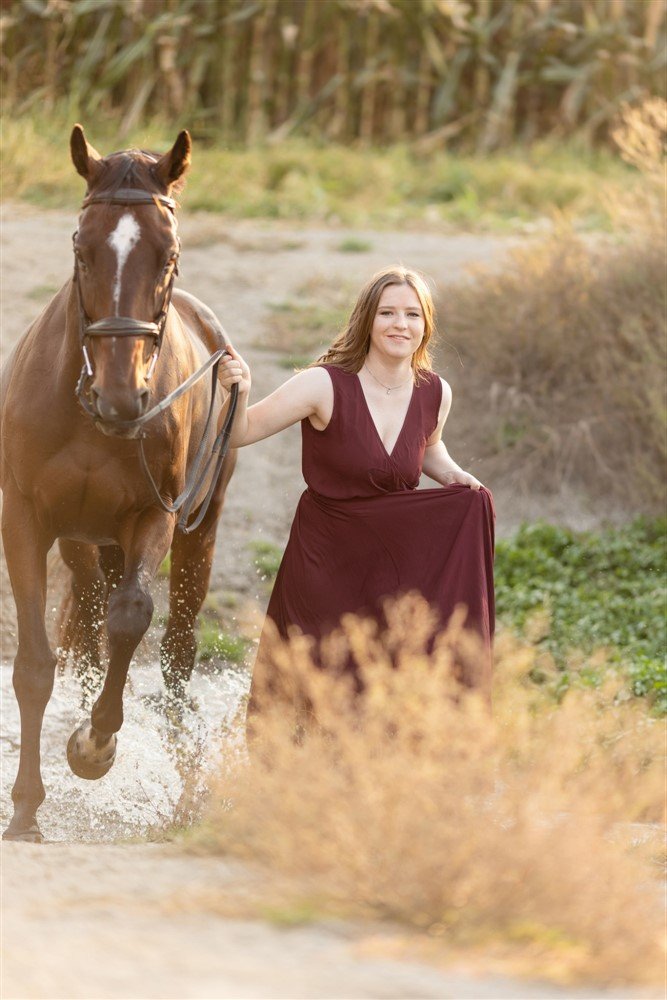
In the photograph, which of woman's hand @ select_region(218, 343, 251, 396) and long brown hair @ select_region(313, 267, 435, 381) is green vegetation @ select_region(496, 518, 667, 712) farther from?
woman's hand @ select_region(218, 343, 251, 396)

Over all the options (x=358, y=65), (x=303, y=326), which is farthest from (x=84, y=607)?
(x=358, y=65)

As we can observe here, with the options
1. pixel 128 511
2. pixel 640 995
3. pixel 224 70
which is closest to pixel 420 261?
pixel 224 70

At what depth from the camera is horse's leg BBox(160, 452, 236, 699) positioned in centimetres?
627

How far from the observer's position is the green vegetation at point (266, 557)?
836 cm

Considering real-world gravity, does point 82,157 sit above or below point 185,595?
above

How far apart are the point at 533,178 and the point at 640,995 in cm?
1267

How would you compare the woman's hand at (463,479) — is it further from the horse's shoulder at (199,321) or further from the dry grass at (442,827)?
the horse's shoulder at (199,321)

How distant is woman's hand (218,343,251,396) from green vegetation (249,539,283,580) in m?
3.62

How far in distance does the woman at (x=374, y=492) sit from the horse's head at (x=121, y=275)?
0.58m

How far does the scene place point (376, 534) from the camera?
4.71m

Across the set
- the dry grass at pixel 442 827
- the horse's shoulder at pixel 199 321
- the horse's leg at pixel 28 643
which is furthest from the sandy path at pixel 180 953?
the horse's shoulder at pixel 199 321

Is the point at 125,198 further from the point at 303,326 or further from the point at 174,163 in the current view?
the point at 303,326

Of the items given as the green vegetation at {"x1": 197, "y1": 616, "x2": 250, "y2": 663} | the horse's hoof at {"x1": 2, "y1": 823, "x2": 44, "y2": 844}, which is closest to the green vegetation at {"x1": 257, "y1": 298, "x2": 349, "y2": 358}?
the green vegetation at {"x1": 197, "y1": 616, "x2": 250, "y2": 663}

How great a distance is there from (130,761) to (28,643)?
1.45 m
